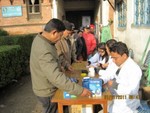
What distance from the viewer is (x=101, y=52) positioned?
6195 mm

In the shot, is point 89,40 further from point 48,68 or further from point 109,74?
point 48,68

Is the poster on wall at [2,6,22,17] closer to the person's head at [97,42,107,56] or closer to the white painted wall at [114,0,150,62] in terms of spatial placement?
the white painted wall at [114,0,150,62]

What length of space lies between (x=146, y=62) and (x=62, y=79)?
3.61 metres

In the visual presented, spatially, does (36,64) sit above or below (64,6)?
below

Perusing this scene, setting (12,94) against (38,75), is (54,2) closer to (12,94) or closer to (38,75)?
(12,94)

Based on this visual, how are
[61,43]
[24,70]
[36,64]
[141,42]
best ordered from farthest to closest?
1. [24,70]
2. [141,42]
3. [61,43]
4. [36,64]

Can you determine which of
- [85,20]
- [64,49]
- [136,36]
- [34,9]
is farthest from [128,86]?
[85,20]

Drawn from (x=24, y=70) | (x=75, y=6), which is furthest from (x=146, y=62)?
(x=75, y=6)

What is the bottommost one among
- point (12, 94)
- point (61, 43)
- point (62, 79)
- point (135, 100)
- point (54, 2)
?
point (12, 94)

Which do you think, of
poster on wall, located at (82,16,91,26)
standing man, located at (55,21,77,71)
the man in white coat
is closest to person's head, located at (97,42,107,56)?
standing man, located at (55,21,77,71)

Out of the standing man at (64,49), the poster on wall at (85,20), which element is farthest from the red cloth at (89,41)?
the poster on wall at (85,20)

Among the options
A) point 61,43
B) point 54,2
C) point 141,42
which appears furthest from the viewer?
point 54,2

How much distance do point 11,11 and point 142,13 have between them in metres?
11.8

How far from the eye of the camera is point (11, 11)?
17.3 metres
